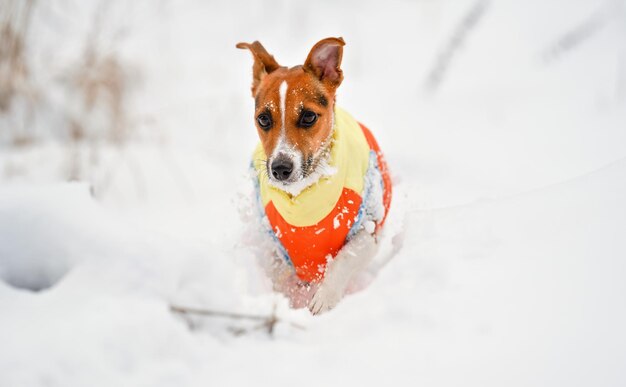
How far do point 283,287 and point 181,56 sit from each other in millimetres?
5668

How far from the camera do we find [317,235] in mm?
2449

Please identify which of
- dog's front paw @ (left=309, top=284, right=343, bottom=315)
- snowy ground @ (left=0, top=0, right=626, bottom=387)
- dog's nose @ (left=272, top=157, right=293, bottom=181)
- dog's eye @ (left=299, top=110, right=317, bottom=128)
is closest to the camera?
snowy ground @ (left=0, top=0, right=626, bottom=387)

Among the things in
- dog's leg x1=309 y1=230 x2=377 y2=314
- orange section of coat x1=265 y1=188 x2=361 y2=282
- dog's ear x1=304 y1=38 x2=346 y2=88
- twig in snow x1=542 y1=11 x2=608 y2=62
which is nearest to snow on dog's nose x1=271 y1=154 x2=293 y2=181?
orange section of coat x1=265 y1=188 x2=361 y2=282

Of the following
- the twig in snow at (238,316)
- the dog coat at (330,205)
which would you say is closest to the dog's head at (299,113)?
the dog coat at (330,205)

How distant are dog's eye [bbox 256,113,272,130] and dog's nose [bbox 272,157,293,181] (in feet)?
0.81

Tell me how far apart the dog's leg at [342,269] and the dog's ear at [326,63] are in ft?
2.66

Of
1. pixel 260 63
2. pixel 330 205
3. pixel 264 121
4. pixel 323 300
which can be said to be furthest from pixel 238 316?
pixel 260 63

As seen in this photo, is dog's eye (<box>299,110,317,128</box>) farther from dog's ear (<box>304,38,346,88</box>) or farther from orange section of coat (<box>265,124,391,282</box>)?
orange section of coat (<box>265,124,391,282</box>)

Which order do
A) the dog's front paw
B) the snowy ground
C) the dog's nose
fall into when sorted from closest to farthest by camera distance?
the snowy ground
the dog's nose
the dog's front paw

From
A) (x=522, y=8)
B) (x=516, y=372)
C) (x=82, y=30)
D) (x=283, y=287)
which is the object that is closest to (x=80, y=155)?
(x=82, y=30)

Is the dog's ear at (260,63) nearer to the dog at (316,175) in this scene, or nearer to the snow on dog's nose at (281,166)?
the dog at (316,175)

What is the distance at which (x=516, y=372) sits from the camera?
1747 mm

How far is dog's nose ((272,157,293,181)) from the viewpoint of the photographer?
212 centimetres

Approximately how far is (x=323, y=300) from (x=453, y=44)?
15.2ft
